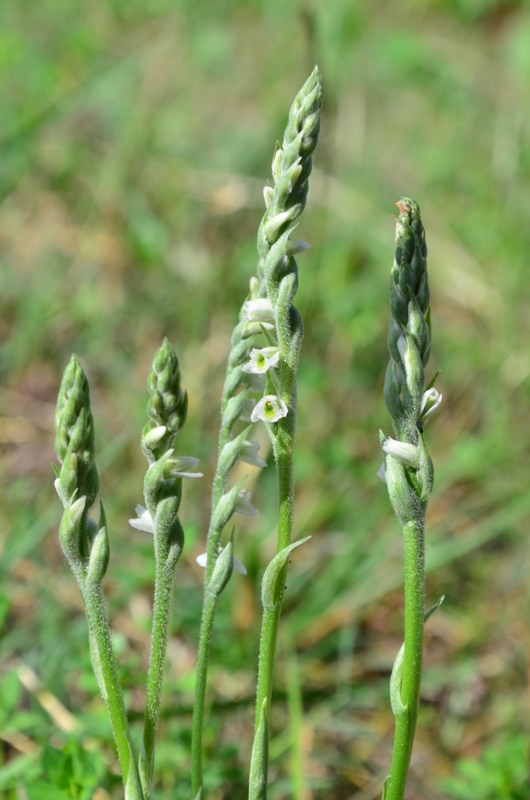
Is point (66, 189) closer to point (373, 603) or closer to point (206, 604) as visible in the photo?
point (373, 603)

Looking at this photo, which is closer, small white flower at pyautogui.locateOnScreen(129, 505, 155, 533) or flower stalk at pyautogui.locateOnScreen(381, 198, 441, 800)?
flower stalk at pyautogui.locateOnScreen(381, 198, 441, 800)

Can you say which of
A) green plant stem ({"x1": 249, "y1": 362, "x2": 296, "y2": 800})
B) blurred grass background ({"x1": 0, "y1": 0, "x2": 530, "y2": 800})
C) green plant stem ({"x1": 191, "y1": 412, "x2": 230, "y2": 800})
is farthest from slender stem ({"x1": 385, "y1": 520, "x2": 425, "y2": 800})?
blurred grass background ({"x1": 0, "y1": 0, "x2": 530, "y2": 800})

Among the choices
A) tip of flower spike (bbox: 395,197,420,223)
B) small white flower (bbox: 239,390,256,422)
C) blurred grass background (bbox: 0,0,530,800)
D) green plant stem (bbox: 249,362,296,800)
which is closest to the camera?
tip of flower spike (bbox: 395,197,420,223)

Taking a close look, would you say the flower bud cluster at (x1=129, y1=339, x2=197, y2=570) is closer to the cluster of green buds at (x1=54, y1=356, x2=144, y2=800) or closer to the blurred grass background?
the cluster of green buds at (x1=54, y1=356, x2=144, y2=800)

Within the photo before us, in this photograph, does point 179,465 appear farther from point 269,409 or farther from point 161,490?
point 269,409

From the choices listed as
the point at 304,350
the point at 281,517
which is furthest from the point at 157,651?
the point at 304,350

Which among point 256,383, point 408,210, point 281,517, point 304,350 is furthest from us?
point 304,350

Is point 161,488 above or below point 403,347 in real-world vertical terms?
below
